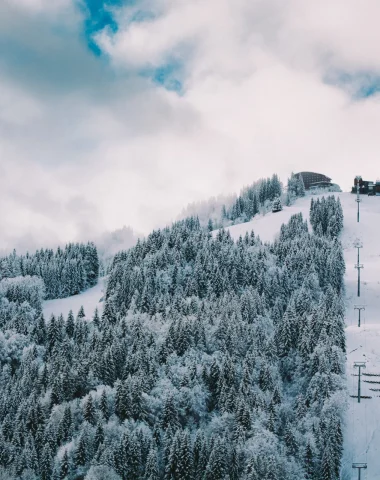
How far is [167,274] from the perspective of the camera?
127812mm

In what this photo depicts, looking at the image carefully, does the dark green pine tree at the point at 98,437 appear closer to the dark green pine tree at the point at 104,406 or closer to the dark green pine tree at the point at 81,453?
the dark green pine tree at the point at 81,453

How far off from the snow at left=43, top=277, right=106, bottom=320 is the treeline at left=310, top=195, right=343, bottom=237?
7490 centimetres

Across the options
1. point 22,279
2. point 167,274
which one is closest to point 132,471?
point 167,274

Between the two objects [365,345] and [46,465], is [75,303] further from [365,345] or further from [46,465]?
[365,345]

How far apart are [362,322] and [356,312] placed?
6187 mm

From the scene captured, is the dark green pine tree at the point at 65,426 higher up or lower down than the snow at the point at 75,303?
lower down

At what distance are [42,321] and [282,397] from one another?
195 feet

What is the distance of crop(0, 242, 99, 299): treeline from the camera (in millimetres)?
172750

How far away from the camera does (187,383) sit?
3216 inches

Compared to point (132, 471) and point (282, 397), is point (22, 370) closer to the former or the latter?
point (132, 471)

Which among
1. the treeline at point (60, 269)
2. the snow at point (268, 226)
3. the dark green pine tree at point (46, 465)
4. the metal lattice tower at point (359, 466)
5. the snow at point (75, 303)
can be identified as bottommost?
the dark green pine tree at point (46, 465)

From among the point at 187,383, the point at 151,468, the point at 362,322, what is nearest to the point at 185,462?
the point at 151,468

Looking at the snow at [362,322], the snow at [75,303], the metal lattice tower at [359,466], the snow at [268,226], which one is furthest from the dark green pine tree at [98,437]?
the snow at [268,226]

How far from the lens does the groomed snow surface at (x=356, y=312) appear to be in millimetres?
74688
